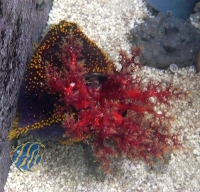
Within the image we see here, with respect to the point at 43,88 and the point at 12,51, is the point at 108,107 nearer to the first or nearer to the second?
the point at 43,88

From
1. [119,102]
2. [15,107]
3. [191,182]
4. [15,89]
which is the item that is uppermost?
[119,102]

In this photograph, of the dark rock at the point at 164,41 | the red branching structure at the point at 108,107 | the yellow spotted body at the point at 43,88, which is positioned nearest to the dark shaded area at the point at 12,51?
the yellow spotted body at the point at 43,88

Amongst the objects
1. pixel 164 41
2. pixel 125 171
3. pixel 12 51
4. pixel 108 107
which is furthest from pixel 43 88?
pixel 164 41

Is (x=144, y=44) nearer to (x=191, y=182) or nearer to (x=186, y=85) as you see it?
(x=186, y=85)

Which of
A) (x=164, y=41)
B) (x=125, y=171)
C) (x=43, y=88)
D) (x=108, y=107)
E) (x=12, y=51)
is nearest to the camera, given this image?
(x=12, y=51)

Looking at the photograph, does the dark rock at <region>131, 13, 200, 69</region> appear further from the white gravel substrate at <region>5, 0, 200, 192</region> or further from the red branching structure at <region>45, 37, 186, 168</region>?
the red branching structure at <region>45, 37, 186, 168</region>

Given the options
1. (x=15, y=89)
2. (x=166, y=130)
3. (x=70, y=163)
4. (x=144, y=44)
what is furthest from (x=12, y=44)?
(x=144, y=44)
